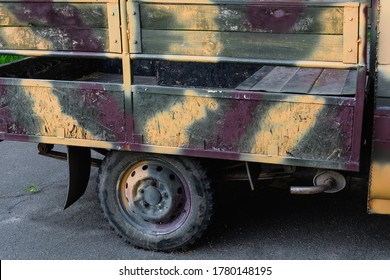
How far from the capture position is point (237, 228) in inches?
178

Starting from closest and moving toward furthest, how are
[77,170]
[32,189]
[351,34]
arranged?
[351,34] < [77,170] < [32,189]

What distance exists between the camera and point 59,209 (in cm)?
498

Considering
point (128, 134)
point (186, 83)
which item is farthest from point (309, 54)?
point (186, 83)

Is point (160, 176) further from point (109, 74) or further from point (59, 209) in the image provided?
point (109, 74)

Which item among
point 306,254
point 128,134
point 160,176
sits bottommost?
point 306,254

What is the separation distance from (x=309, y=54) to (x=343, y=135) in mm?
476

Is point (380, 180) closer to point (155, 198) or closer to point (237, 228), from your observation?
point (237, 228)

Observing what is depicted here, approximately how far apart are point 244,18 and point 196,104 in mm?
565

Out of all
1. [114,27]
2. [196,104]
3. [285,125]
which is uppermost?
[114,27]

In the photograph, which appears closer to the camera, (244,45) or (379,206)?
(244,45)

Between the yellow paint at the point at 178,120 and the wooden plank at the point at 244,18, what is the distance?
1.34 feet

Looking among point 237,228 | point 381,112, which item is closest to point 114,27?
point 381,112

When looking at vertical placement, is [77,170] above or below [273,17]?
below

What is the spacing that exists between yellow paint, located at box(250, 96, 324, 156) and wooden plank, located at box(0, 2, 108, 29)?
3.62 feet
